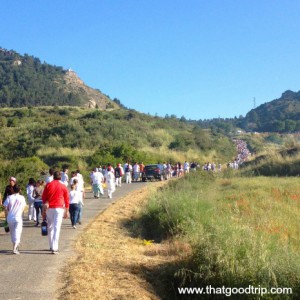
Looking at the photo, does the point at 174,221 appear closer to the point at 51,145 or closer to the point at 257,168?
the point at 257,168

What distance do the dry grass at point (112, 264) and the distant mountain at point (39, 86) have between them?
353 ft

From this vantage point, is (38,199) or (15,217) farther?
(38,199)

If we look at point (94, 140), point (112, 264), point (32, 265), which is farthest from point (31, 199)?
point (94, 140)

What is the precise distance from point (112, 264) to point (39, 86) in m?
126

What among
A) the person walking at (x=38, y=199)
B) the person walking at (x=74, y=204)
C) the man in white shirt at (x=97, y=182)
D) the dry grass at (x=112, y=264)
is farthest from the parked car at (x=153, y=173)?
the person walking at (x=74, y=204)

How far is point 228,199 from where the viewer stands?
59.6ft

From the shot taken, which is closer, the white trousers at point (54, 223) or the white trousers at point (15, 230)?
the white trousers at point (54, 223)

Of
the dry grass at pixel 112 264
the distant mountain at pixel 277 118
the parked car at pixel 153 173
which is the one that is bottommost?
the dry grass at pixel 112 264

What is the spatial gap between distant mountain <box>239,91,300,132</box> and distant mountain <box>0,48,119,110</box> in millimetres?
53911

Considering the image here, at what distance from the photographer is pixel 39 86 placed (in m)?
130

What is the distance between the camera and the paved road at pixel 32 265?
759 centimetres

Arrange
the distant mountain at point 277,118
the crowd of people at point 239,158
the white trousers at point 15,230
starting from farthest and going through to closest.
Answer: the distant mountain at point 277,118, the crowd of people at point 239,158, the white trousers at point 15,230

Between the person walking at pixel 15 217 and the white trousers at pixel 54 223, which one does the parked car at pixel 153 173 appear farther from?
the white trousers at pixel 54 223

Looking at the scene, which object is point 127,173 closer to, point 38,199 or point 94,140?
point 38,199
